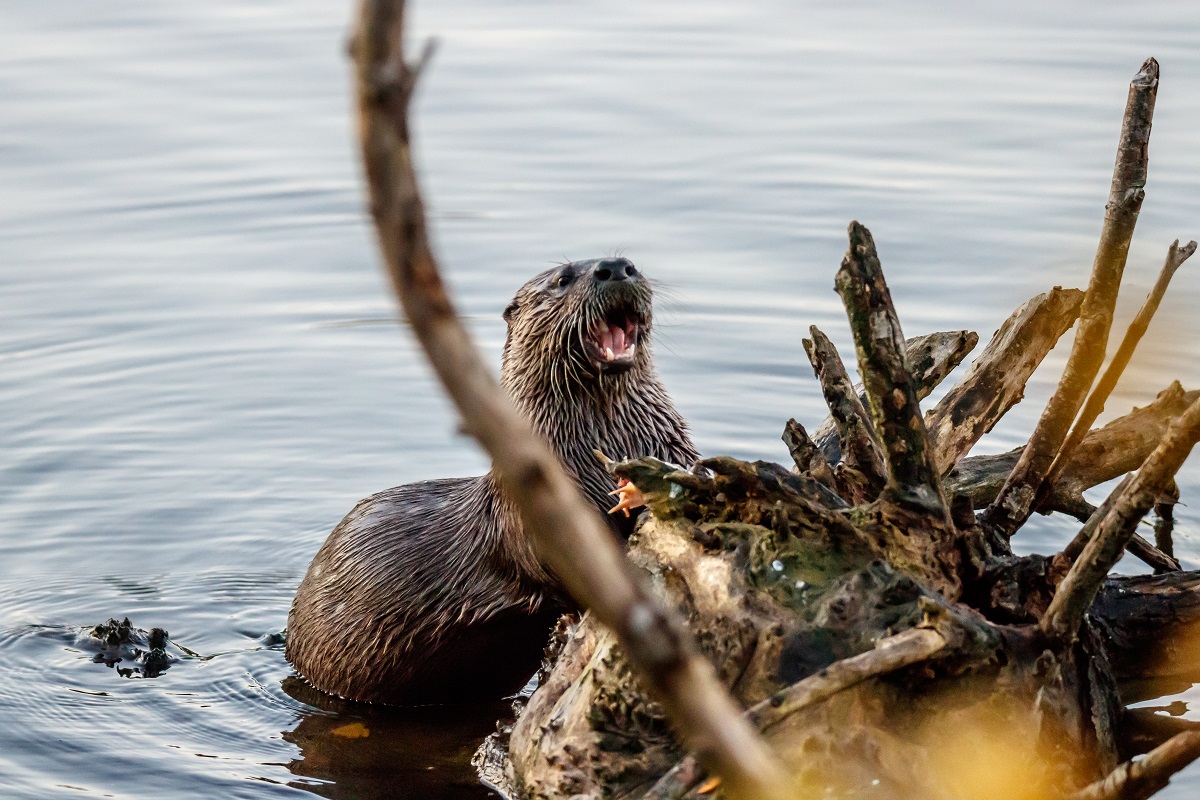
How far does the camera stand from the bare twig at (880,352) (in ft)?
10.5

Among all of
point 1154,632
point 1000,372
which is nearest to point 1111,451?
point 1000,372

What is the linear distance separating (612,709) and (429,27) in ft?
28.4

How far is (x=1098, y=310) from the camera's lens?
3.80 metres

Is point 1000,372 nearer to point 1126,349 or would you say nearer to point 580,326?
point 1126,349

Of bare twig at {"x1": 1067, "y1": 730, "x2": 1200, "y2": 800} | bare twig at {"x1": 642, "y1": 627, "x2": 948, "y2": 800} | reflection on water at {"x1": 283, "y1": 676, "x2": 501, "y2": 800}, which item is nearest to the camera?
bare twig at {"x1": 642, "y1": 627, "x2": 948, "y2": 800}

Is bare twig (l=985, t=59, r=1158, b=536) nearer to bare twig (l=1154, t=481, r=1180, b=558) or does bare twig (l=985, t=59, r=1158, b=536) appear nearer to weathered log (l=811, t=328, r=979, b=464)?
weathered log (l=811, t=328, r=979, b=464)

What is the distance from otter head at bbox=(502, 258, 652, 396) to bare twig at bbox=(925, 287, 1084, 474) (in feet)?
3.25

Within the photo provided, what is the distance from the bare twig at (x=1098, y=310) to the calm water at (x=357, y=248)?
0.17 metres

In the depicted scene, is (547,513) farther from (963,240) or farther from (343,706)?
(963,240)

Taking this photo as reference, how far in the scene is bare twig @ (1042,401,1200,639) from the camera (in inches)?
112

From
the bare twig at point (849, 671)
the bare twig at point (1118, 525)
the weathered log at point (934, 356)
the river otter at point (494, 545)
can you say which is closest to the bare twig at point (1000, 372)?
the weathered log at point (934, 356)

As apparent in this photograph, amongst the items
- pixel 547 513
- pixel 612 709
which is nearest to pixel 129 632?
pixel 612 709

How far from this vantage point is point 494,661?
15.9ft

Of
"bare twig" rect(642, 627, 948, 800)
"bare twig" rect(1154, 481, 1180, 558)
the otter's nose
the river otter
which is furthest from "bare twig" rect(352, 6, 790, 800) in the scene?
"bare twig" rect(1154, 481, 1180, 558)
